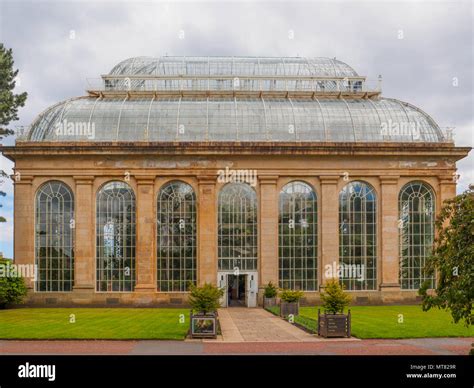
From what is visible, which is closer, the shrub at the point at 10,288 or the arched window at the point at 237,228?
the shrub at the point at 10,288

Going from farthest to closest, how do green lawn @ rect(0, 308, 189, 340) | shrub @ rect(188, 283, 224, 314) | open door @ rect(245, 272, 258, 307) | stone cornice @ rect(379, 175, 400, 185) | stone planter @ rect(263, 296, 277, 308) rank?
1. stone cornice @ rect(379, 175, 400, 185)
2. open door @ rect(245, 272, 258, 307)
3. stone planter @ rect(263, 296, 277, 308)
4. shrub @ rect(188, 283, 224, 314)
5. green lawn @ rect(0, 308, 189, 340)

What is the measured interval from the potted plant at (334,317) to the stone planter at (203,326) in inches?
202

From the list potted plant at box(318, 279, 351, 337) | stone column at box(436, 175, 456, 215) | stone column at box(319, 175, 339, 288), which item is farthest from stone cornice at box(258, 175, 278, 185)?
potted plant at box(318, 279, 351, 337)

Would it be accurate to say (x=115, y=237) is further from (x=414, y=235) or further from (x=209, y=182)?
(x=414, y=235)

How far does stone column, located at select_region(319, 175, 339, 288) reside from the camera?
2061 inches

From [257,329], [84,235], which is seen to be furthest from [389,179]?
[84,235]

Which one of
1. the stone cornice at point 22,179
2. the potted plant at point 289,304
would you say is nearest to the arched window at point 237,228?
the potted plant at point 289,304

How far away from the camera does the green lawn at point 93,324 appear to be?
1204 inches

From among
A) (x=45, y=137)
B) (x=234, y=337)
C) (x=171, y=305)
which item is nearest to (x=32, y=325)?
(x=234, y=337)

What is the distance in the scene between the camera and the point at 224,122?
177 feet

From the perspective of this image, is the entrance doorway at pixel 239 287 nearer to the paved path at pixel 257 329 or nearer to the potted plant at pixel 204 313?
the paved path at pixel 257 329

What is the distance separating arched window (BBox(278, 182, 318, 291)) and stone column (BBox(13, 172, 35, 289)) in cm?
1951

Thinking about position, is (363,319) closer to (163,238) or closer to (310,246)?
(310,246)

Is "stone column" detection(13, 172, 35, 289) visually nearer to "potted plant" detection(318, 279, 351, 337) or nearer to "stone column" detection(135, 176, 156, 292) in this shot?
"stone column" detection(135, 176, 156, 292)
